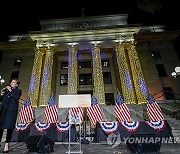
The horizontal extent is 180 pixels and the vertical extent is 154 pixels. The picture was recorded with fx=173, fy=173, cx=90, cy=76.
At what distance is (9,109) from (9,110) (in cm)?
4

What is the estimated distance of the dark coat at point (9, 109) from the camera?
5.66m

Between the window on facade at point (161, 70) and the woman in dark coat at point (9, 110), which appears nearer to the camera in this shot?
the woman in dark coat at point (9, 110)

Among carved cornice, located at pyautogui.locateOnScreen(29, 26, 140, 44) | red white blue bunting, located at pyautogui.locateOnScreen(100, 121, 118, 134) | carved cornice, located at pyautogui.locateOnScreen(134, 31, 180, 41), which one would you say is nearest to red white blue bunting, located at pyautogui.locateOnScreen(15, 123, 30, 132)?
red white blue bunting, located at pyautogui.locateOnScreen(100, 121, 118, 134)

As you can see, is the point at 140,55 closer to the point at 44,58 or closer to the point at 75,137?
the point at 44,58

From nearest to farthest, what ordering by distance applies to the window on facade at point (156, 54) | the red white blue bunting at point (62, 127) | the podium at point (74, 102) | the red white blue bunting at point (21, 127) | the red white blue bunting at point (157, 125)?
the podium at point (74, 102) < the red white blue bunting at point (157, 125) < the red white blue bunting at point (62, 127) < the red white blue bunting at point (21, 127) < the window on facade at point (156, 54)

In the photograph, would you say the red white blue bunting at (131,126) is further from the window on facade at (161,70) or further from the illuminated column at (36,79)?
the window on facade at (161,70)

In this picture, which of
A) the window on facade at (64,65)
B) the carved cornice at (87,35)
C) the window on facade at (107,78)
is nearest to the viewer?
the carved cornice at (87,35)

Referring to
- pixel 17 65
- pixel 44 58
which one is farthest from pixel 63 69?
pixel 17 65

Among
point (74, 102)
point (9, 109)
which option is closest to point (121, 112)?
point (74, 102)

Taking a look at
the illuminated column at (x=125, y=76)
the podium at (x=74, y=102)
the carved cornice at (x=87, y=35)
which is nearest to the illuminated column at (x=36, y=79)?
the carved cornice at (x=87, y=35)

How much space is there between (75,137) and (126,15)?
24.2m

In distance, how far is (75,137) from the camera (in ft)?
34.6

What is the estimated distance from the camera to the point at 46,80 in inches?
895

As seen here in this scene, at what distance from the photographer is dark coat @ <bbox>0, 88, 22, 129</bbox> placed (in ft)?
18.6
